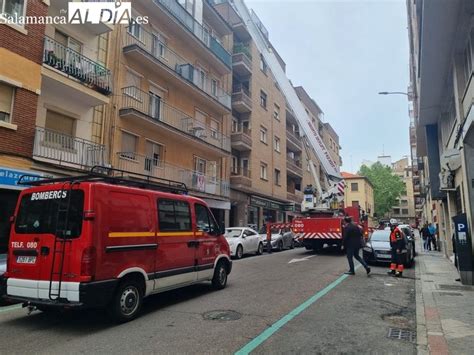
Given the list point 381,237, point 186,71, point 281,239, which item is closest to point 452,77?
point 381,237

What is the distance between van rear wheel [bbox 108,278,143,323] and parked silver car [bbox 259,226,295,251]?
13981mm

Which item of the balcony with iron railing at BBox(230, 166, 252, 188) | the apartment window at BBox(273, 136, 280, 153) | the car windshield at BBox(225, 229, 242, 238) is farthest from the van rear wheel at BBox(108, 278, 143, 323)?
the apartment window at BBox(273, 136, 280, 153)

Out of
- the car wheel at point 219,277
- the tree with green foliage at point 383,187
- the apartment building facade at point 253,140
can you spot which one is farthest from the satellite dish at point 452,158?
the tree with green foliage at point 383,187

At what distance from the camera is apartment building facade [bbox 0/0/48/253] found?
11172 mm

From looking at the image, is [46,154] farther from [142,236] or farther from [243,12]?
[243,12]

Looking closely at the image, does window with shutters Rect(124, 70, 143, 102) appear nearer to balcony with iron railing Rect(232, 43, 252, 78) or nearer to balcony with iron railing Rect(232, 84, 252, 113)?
balcony with iron railing Rect(232, 84, 252, 113)

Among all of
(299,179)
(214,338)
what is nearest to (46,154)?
(214,338)

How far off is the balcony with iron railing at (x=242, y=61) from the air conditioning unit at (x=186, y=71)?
7424 millimetres

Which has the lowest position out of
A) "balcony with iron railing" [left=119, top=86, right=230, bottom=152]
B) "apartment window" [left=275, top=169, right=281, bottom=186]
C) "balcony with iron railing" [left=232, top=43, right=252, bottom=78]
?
"apartment window" [left=275, top=169, right=281, bottom=186]

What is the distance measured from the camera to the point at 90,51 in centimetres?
1534

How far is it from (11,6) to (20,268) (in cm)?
983

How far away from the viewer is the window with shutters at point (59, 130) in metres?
13.2

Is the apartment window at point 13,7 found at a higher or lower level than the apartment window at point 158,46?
lower

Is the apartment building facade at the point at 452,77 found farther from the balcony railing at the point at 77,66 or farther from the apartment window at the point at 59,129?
the apartment window at the point at 59,129
